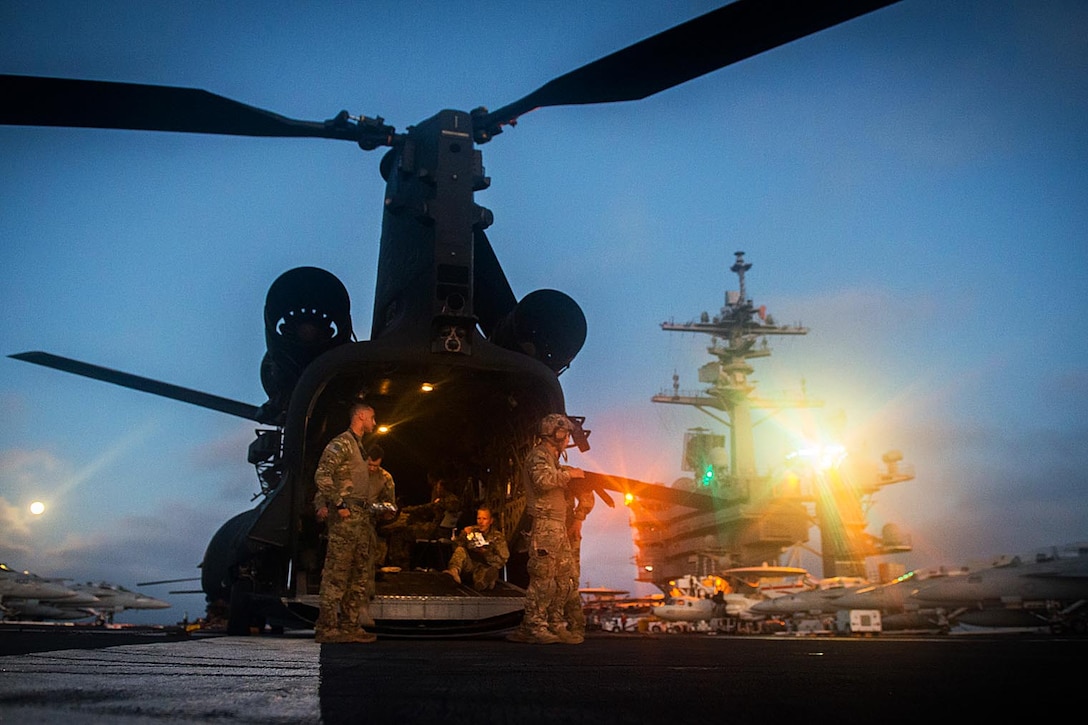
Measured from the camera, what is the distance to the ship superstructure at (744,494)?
39656mm

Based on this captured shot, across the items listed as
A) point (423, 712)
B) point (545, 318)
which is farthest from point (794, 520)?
point (423, 712)

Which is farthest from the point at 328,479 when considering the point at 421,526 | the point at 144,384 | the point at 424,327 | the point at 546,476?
the point at 144,384

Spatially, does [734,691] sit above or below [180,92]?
below

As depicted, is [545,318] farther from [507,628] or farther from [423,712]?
[423,712]

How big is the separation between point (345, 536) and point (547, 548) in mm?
1682

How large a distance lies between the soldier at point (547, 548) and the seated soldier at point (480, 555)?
2368mm

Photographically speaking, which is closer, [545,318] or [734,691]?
[734,691]

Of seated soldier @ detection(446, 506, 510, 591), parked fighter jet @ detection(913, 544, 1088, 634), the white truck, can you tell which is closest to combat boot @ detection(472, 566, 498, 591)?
seated soldier @ detection(446, 506, 510, 591)

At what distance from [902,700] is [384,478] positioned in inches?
222

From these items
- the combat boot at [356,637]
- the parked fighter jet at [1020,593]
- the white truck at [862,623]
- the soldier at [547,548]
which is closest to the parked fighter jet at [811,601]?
the parked fighter jet at [1020,593]

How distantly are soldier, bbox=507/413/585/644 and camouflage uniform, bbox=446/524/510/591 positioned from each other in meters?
2.37

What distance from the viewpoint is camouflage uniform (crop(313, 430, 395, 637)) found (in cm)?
644

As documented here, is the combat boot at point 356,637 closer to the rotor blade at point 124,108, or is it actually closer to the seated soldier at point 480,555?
the seated soldier at point 480,555

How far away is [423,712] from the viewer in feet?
6.66
